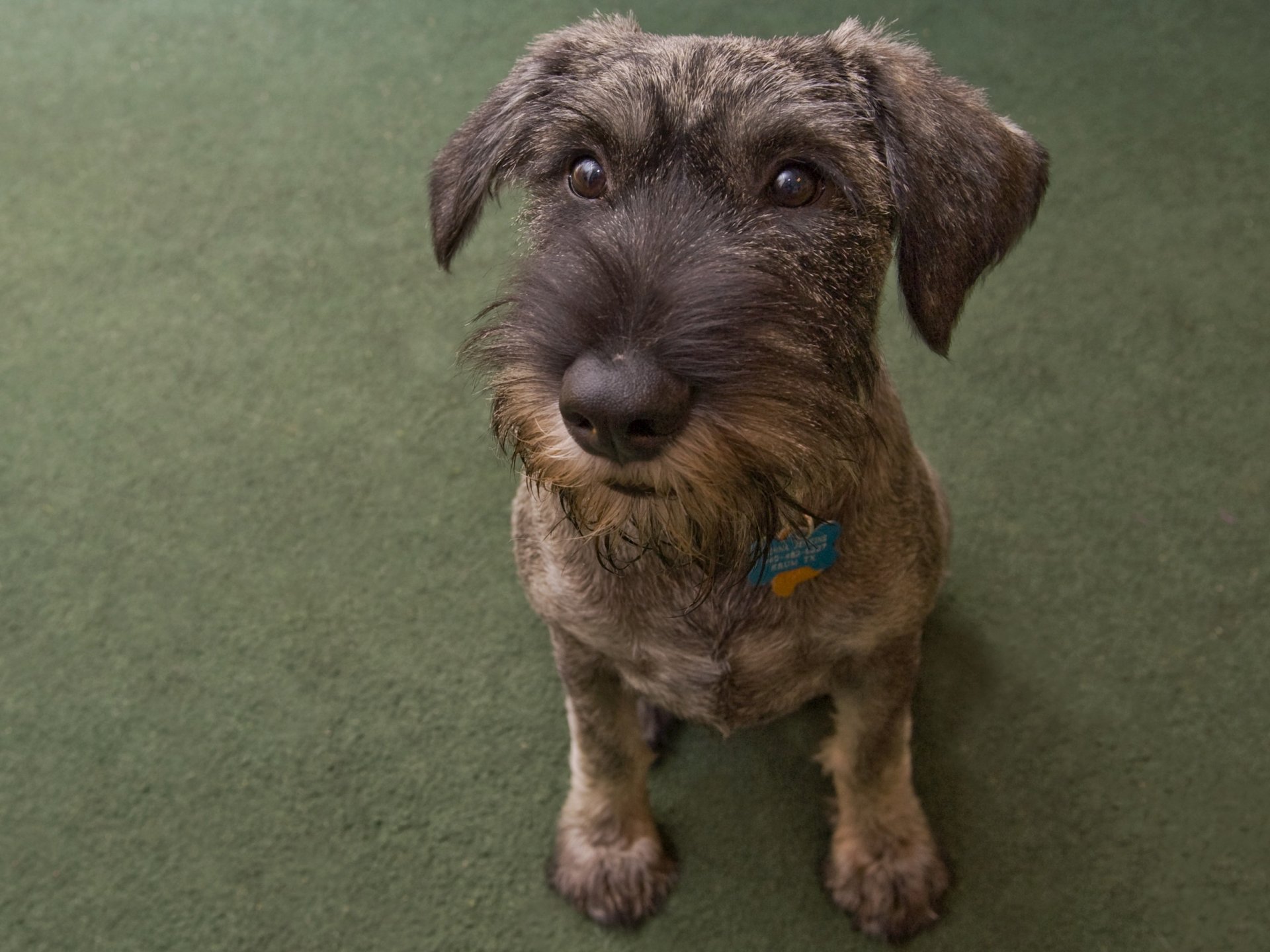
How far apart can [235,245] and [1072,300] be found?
2.33m

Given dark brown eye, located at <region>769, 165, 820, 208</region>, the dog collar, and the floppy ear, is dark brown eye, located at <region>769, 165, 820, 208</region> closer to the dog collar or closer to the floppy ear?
the floppy ear

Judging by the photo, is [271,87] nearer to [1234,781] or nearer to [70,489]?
[70,489]

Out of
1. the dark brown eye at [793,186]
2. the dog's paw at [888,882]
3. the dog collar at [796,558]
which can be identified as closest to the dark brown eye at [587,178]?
the dark brown eye at [793,186]

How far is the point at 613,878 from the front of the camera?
2.16m

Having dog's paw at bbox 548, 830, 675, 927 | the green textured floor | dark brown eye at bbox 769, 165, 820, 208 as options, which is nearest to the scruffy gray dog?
dark brown eye at bbox 769, 165, 820, 208

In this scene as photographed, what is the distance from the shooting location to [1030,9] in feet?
12.5

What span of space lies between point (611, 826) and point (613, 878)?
9cm

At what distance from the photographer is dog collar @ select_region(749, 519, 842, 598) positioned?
1663mm

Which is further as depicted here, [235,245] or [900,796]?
[235,245]

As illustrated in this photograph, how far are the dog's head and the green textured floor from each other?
3.05 feet

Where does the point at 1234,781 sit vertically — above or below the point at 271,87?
below

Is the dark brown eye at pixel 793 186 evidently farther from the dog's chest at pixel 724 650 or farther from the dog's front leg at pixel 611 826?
the dog's front leg at pixel 611 826

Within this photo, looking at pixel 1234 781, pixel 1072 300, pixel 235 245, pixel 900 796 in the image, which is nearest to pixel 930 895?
pixel 900 796

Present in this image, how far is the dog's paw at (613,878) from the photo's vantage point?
7.09ft
